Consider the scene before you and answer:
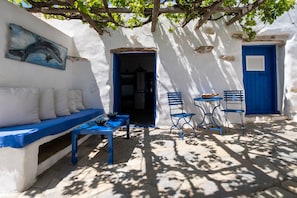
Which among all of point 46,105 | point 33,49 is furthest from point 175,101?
point 33,49

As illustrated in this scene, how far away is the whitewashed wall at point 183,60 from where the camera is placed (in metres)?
4.60

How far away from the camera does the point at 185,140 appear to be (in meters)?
3.54

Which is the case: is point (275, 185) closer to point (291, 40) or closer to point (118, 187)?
point (118, 187)

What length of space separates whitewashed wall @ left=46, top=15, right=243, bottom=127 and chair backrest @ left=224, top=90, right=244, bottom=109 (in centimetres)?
14

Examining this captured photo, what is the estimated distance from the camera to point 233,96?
4.47 m

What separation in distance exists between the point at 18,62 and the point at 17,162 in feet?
6.39

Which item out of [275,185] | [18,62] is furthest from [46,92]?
[275,185]

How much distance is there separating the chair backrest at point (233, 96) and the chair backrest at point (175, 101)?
1.16 meters

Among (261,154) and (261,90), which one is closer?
(261,154)

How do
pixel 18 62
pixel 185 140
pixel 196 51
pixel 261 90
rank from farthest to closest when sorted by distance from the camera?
1. pixel 261 90
2. pixel 196 51
3. pixel 185 140
4. pixel 18 62

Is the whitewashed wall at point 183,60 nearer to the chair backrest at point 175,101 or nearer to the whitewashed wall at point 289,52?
the chair backrest at point 175,101

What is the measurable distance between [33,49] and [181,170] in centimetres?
333

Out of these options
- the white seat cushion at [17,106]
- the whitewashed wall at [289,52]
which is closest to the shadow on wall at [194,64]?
the whitewashed wall at [289,52]

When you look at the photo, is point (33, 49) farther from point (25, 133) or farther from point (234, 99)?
point (234, 99)
